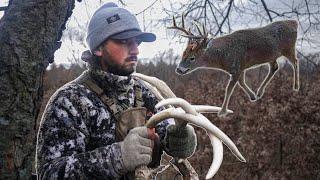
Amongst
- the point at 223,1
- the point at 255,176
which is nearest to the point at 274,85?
the point at 255,176

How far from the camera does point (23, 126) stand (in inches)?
101

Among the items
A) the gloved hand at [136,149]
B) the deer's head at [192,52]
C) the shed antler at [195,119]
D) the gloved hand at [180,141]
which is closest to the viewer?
the deer's head at [192,52]

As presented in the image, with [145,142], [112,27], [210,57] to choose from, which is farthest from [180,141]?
[210,57]

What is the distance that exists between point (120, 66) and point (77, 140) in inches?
14.5

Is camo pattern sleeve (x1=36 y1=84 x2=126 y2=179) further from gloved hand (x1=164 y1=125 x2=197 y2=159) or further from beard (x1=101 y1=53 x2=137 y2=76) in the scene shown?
gloved hand (x1=164 y1=125 x2=197 y2=159)

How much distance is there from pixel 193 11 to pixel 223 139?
1.54 meters

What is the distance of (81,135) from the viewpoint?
7.39 ft

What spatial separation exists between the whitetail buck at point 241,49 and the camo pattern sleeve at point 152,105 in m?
0.88

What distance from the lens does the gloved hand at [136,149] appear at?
2.11 metres

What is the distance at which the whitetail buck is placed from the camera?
167 cm

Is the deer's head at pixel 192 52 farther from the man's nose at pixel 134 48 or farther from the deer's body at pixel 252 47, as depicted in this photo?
the man's nose at pixel 134 48

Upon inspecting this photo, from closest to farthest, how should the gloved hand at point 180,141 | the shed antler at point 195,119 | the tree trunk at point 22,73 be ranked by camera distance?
the shed antler at point 195,119 → the gloved hand at point 180,141 → the tree trunk at point 22,73

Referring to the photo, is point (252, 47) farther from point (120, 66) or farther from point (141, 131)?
point (120, 66)

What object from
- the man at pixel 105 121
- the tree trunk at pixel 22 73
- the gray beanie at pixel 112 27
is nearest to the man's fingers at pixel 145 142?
the man at pixel 105 121
